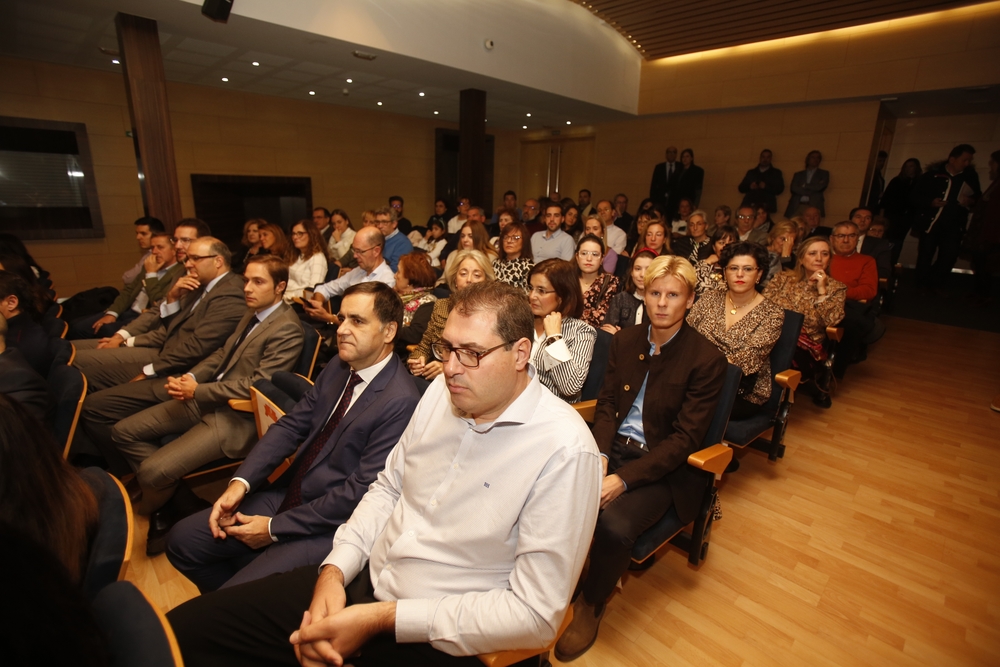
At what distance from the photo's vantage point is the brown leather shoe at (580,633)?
176 centimetres

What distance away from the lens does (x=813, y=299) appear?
3473 millimetres

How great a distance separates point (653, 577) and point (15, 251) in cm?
581

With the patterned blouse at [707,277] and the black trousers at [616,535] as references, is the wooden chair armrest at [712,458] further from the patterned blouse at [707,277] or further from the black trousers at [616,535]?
the patterned blouse at [707,277]

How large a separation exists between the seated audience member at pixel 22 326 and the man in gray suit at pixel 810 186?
363 inches

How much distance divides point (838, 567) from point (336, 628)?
A: 2292mm

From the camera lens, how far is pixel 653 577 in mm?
2176

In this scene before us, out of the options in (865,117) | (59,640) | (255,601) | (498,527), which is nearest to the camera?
(59,640)

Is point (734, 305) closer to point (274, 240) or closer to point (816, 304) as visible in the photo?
point (816, 304)

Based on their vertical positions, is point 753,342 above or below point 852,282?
below

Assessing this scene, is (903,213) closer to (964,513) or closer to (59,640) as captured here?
(964,513)

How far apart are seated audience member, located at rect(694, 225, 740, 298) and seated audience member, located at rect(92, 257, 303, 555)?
8.70ft

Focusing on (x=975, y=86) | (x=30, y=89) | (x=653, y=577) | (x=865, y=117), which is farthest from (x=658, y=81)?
(x=30, y=89)

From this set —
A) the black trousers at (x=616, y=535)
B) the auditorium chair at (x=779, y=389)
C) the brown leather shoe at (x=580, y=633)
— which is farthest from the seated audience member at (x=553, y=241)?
the brown leather shoe at (x=580, y=633)

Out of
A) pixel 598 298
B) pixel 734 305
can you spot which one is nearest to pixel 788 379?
pixel 734 305
